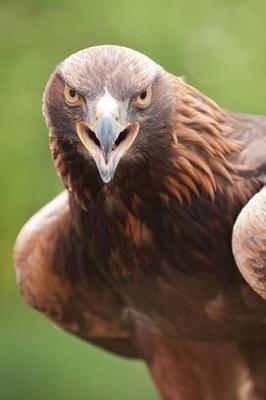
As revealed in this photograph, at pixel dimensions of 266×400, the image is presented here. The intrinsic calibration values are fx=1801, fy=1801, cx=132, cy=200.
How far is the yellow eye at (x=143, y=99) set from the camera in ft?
18.2

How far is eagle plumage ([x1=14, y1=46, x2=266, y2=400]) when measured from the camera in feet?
18.3

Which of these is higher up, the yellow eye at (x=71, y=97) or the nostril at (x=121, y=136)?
the yellow eye at (x=71, y=97)

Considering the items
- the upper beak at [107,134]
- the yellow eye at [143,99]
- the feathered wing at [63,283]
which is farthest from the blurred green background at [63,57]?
the upper beak at [107,134]

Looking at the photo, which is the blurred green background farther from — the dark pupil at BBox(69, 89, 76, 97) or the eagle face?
the dark pupil at BBox(69, 89, 76, 97)

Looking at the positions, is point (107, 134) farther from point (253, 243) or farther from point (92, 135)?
point (253, 243)

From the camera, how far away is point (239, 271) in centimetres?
607

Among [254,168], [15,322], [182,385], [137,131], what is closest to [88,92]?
[137,131]

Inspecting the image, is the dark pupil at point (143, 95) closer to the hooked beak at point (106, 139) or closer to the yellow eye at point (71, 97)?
the hooked beak at point (106, 139)

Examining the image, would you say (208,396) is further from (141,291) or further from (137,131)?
(137,131)

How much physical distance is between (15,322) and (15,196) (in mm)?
866

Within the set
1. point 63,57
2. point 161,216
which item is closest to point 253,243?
point 161,216

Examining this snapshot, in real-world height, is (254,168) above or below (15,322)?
above

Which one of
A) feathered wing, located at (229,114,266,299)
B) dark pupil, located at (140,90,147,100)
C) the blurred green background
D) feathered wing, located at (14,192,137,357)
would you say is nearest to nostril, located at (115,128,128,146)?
dark pupil, located at (140,90,147,100)

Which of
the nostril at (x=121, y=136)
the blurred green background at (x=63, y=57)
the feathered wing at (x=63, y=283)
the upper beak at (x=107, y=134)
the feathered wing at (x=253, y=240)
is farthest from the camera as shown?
the blurred green background at (x=63, y=57)
